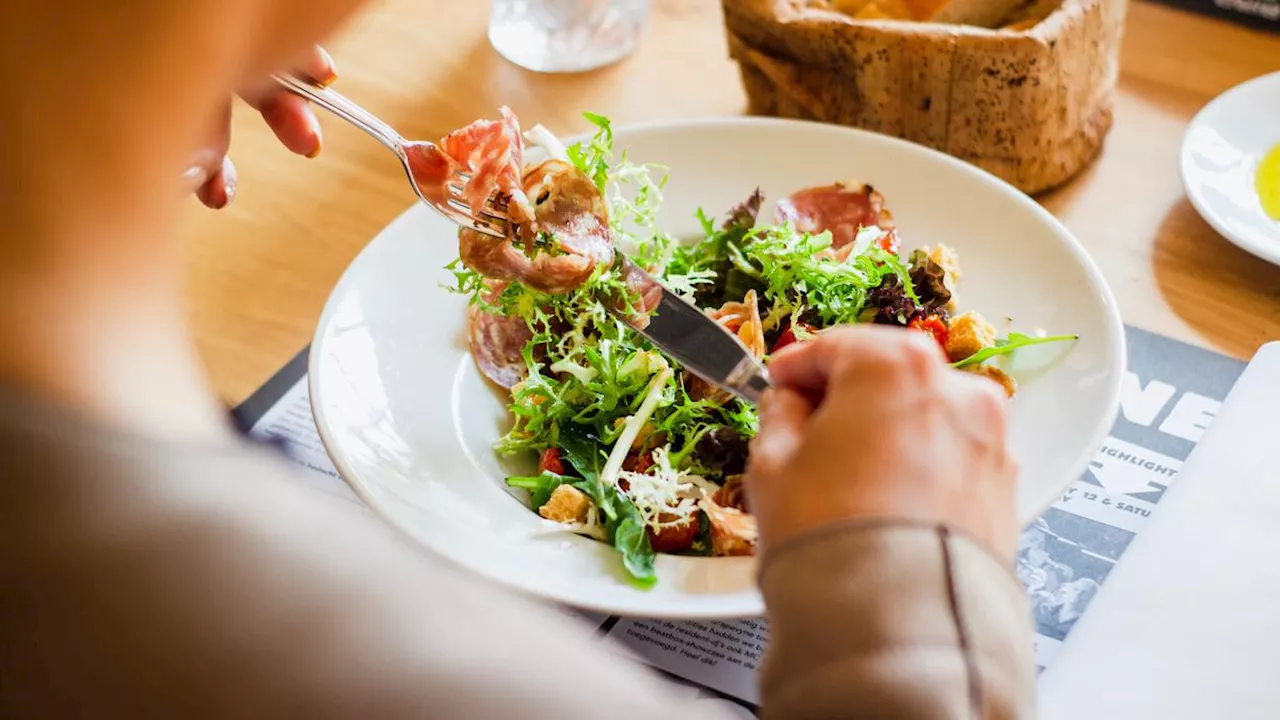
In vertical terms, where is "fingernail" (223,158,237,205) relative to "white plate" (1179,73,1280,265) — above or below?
above

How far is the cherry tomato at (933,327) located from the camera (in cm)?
107

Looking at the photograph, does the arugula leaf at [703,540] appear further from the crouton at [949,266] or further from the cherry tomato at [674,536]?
the crouton at [949,266]

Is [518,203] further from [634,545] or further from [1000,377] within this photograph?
[1000,377]

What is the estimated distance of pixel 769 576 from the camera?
59cm

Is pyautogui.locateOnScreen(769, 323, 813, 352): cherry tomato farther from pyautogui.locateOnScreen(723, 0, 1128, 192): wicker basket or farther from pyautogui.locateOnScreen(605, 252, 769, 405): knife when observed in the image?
pyautogui.locateOnScreen(723, 0, 1128, 192): wicker basket

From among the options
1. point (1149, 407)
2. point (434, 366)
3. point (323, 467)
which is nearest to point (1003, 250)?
point (1149, 407)

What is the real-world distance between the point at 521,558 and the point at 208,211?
2.63ft

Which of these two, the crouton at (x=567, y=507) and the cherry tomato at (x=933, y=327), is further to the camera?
the cherry tomato at (x=933, y=327)

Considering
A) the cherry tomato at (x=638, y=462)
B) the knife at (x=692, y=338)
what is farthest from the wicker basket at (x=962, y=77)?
the cherry tomato at (x=638, y=462)

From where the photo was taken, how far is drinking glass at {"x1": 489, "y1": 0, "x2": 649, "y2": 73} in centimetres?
165

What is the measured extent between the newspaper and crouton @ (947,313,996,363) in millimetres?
154

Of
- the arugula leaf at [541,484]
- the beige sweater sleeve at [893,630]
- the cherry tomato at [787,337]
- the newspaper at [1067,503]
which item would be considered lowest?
the newspaper at [1067,503]

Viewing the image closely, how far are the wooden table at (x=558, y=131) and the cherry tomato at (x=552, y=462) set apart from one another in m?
0.38

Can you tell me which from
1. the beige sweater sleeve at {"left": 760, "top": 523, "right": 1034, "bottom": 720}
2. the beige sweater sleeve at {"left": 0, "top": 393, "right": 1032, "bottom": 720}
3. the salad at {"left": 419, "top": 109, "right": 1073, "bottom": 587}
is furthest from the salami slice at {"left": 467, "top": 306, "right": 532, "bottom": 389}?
the beige sweater sleeve at {"left": 0, "top": 393, "right": 1032, "bottom": 720}
